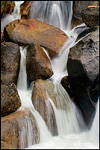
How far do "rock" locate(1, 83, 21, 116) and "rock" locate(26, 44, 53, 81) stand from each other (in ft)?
4.65

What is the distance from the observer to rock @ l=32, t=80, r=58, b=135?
5648 millimetres

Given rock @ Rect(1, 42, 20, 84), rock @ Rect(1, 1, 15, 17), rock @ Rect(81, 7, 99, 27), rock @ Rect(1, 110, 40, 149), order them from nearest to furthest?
rock @ Rect(1, 110, 40, 149)
rock @ Rect(1, 42, 20, 84)
rock @ Rect(81, 7, 99, 27)
rock @ Rect(1, 1, 15, 17)

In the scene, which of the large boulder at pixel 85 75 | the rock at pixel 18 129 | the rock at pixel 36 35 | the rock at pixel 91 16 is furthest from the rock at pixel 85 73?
the rock at pixel 36 35

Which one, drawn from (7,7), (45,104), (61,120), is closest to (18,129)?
(45,104)

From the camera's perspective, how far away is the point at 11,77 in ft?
21.3

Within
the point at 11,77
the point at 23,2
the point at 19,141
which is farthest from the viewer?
the point at 23,2

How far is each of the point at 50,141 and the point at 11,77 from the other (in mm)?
2191

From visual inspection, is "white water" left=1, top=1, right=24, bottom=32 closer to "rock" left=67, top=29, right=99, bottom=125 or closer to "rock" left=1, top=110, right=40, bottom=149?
"rock" left=67, top=29, right=99, bottom=125

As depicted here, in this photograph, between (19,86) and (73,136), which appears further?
(19,86)

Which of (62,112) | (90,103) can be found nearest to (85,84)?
(90,103)

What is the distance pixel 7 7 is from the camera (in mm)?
9242

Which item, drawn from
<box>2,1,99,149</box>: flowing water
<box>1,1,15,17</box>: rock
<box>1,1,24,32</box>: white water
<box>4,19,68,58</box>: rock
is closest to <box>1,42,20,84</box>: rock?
<box>2,1,99,149</box>: flowing water

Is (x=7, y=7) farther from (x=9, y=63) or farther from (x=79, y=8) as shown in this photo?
(x=9, y=63)

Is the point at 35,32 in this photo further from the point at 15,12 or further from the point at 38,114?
the point at 38,114
